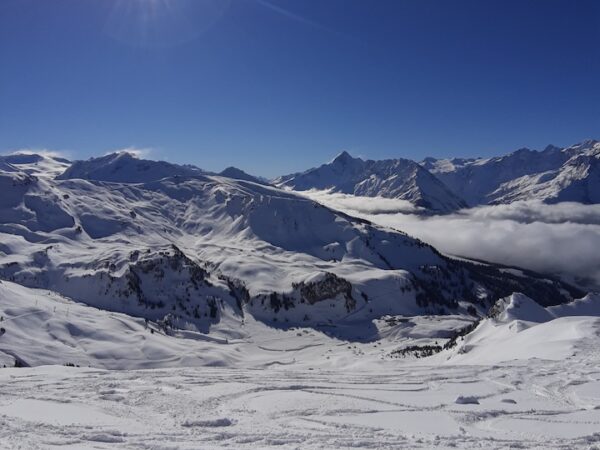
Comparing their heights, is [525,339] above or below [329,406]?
below

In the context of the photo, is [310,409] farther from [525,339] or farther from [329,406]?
[525,339]

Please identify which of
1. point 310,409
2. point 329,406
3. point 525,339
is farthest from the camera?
point 525,339

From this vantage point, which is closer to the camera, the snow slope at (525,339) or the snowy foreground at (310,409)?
the snowy foreground at (310,409)

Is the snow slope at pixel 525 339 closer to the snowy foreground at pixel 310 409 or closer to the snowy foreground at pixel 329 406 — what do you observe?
the snowy foreground at pixel 329 406

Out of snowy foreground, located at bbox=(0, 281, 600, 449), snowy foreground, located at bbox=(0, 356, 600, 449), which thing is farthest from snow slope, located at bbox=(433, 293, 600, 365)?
snowy foreground, located at bbox=(0, 356, 600, 449)

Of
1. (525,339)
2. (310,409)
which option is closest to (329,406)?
(310,409)

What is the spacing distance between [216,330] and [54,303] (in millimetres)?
56839

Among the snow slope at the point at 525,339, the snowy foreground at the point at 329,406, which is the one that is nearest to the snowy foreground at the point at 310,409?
the snowy foreground at the point at 329,406

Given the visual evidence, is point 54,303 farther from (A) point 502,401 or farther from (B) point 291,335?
(A) point 502,401

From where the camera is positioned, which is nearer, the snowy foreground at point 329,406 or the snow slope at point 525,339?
the snowy foreground at point 329,406

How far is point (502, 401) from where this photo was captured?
3825 centimetres

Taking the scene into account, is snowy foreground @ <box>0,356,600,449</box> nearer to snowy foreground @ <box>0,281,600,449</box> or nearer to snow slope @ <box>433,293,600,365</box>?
snowy foreground @ <box>0,281,600,449</box>

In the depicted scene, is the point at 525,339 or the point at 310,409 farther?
the point at 525,339

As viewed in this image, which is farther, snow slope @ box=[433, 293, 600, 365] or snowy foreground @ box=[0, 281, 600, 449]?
snow slope @ box=[433, 293, 600, 365]
